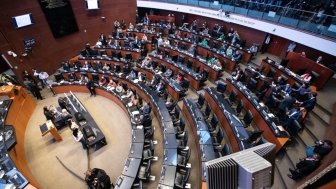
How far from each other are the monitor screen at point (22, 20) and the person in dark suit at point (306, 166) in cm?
1816

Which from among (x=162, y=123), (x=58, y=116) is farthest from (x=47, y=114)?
(x=162, y=123)

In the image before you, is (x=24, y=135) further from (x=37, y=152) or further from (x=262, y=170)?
(x=262, y=170)

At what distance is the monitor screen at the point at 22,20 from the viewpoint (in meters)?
13.9

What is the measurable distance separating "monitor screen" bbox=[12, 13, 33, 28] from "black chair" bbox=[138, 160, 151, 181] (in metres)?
13.6

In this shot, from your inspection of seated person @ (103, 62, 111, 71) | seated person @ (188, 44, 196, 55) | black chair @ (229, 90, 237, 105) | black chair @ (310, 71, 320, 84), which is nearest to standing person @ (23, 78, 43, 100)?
seated person @ (103, 62, 111, 71)

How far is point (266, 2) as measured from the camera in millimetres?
14688

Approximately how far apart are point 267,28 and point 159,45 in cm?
817

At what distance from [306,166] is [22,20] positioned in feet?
60.2

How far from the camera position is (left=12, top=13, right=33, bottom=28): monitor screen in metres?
13.9

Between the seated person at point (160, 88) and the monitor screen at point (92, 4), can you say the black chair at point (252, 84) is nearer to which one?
the seated person at point (160, 88)

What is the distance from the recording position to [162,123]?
9.55 m

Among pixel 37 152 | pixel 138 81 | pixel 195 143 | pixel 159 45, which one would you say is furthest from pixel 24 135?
pixel 159 45

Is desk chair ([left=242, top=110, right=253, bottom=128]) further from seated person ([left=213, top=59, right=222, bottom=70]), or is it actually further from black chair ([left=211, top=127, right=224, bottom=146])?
seated person ([left=213, top=59, right=222, bottom=70])

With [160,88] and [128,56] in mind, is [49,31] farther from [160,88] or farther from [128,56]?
[160,88]
